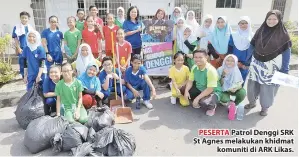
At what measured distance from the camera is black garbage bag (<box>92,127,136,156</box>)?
3.25 meters

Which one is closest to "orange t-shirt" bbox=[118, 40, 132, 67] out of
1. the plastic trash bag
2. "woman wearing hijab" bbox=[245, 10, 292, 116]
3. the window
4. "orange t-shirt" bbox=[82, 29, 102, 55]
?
"orange t-shirt" bbox=[82, 29, 102, 55]

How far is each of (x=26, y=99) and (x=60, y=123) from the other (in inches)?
32.5

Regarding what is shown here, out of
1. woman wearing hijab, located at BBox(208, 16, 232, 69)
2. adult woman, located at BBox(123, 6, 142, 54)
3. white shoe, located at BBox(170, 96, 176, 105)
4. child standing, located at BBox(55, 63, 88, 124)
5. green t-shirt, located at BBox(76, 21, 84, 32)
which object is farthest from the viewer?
green t-shirt, located at BBox(76, 21, 84, 32)

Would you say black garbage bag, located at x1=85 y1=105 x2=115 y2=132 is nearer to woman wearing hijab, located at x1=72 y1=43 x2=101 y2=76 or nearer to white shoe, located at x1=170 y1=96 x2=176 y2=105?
woman wearing hijab, located at x1=72 y1=43 x2=101 y2=76

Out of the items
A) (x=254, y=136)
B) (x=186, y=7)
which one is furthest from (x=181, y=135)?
(x=186, y=7)

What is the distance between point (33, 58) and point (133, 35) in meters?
2.00

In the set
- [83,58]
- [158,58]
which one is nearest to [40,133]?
[83,58]

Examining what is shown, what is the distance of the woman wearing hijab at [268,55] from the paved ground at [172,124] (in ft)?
1.28

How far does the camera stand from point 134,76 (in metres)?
4.70

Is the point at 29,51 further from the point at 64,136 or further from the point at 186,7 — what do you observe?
the point at 186,7

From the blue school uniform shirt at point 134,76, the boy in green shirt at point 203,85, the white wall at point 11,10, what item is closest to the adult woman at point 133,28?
the blue school uniform shirt at point 134,76

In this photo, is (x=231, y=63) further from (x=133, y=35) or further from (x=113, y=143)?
(x=113, y=143)

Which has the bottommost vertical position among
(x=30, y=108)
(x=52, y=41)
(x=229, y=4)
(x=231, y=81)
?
(x=30, y=108)

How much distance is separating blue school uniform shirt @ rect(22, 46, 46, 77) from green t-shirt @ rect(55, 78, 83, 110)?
809 millimetres
